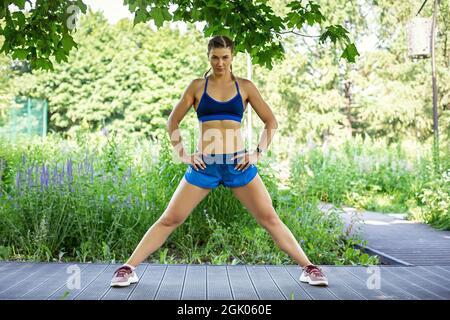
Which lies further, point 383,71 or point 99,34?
point 99,34

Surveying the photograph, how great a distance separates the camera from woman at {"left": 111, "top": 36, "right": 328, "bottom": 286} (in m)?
3.38

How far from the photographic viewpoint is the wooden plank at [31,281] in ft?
11.1

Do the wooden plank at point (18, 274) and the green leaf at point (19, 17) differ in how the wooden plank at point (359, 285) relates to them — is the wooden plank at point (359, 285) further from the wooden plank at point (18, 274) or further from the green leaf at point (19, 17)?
the green leaf at point (19, 17)

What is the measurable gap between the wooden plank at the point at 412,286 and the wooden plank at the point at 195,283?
1.25m

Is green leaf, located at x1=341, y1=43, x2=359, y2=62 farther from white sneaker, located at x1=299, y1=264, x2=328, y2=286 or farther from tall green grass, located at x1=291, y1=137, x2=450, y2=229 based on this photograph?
tall green grass, located at x1=291, y1=137, x2=450, y2=229

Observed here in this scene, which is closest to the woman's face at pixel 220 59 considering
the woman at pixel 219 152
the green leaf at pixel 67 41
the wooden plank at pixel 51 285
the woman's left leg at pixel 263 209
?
the woman at pixel 219 152

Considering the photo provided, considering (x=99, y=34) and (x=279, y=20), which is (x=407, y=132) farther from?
(x=279, y=20)

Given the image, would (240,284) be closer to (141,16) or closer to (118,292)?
(118,292)

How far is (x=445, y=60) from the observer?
19.6 meters

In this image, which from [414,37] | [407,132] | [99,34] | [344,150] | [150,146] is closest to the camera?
[150,146]

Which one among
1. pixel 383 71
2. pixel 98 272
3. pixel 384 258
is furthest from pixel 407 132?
pixel 98 272

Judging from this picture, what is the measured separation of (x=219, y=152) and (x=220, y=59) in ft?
1.75

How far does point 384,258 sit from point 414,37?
6326mm
